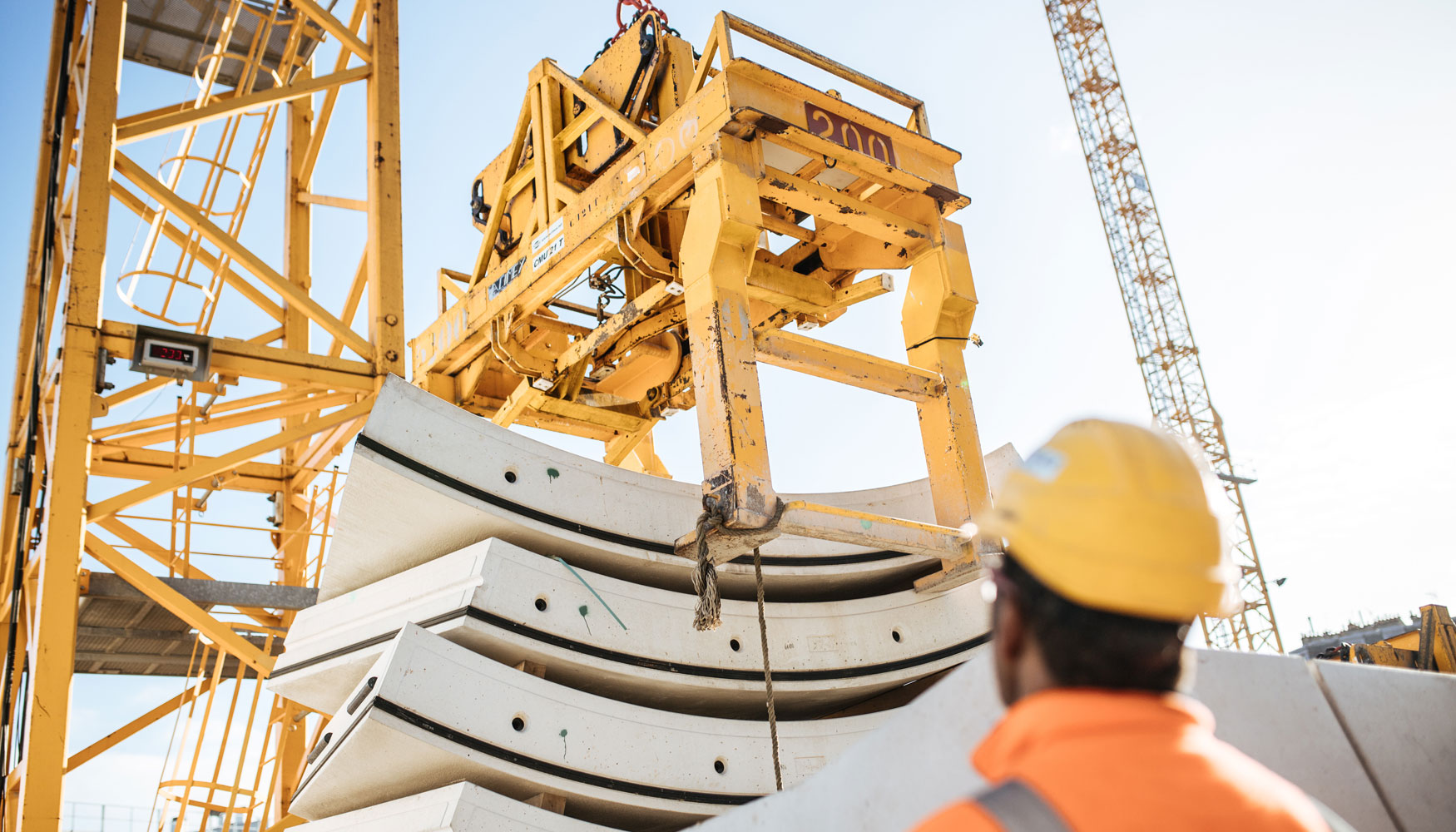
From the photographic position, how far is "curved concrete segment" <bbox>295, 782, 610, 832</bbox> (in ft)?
16.0

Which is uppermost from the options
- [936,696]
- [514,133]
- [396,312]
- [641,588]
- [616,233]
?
[514,133]

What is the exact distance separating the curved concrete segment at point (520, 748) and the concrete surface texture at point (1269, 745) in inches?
116

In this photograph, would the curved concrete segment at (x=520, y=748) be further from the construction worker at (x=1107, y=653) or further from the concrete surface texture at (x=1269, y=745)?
the construction worker at (x=1107, y=653)

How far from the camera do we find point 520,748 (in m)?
5.18

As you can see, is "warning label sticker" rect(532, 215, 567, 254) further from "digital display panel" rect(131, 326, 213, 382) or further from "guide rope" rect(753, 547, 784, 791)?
"guide rope" rect(753, 547, 784, 791)

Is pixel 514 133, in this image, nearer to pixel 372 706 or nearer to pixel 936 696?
pixel 372 706

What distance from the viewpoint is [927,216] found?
6.82 meters

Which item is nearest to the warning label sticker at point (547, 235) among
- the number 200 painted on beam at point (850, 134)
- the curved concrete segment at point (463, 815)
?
the number 200 painted on beam at point (850, 134)

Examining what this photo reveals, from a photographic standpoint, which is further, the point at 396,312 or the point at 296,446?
the point at 296,446

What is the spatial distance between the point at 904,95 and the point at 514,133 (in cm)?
308

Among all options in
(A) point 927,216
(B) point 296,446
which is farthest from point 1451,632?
(B) point 296,446

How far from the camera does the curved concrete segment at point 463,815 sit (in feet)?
16.0

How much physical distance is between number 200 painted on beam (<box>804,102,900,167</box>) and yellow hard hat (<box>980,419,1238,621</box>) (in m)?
5.31

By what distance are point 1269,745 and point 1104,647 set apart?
1.48 m
